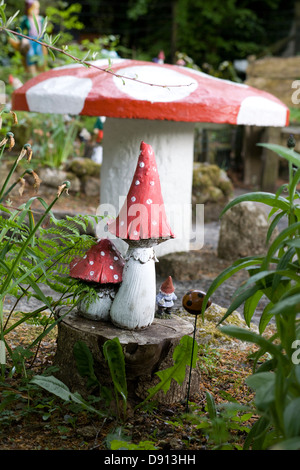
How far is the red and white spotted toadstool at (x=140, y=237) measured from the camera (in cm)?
200

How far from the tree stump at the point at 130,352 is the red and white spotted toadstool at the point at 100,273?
0.14 feet

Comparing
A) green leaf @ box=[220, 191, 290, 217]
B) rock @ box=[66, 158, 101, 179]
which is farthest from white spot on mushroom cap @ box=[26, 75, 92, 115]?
rock @ box=[66, 158, 101, 179]

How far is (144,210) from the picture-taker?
1998 millimetres

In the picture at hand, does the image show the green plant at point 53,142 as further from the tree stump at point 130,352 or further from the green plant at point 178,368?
the green plant at point 178,368

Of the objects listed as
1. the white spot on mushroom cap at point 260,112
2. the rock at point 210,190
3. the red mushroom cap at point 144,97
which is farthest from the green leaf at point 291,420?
the rock at point 210,190

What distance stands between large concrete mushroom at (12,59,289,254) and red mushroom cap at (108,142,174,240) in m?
1.21

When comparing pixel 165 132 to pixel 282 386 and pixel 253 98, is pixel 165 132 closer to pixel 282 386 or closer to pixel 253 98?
pixel 253 98

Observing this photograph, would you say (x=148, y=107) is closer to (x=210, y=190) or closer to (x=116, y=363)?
(x=116, y=363)

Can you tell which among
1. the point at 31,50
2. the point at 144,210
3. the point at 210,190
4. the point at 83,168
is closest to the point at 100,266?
the point at 144,210

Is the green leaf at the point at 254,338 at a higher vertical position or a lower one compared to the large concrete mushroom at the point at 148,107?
lower

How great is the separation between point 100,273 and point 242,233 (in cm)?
282

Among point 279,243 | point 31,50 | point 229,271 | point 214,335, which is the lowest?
point 214,335
